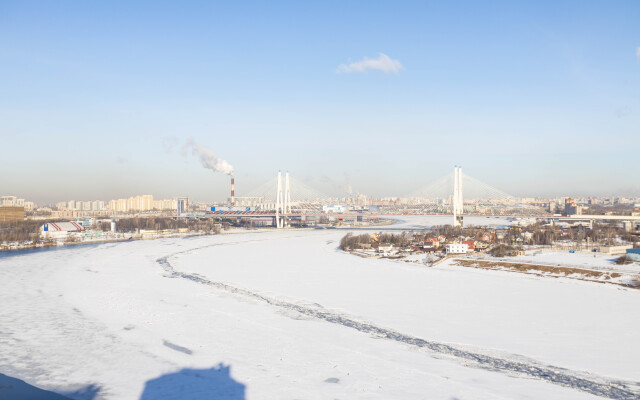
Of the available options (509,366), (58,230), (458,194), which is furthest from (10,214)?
(509,366)

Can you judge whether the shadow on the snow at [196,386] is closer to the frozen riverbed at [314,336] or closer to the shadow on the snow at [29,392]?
the frozen riverbed at [314,336]

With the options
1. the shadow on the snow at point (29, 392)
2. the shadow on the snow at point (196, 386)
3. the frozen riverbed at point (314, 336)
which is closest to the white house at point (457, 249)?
the frozen riverbed at point (314, 336)

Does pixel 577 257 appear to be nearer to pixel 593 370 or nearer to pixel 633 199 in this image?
pixel 593 370

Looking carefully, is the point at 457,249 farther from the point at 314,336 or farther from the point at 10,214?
the point at 10,214

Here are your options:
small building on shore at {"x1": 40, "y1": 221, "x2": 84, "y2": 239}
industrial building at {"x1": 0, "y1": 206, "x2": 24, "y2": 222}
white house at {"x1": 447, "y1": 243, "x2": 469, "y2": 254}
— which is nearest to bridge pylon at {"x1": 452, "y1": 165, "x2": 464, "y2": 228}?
white house at {"x1": 447, "y1": 243, "x2": 469, "y2": 254}

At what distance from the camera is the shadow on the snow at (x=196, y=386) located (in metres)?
3.76

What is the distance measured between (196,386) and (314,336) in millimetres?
1762

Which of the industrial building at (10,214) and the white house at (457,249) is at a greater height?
the industrial building at (10,214)

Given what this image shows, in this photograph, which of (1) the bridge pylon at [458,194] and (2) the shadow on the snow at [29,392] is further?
(1) the bridge pylon at [458,194]

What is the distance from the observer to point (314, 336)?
214 inches

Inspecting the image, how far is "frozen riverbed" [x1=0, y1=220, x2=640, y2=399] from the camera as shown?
13.2 feet

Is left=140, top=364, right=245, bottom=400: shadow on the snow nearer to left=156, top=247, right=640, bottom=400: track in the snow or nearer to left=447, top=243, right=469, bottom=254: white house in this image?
left=156, top=247, right=640, bottom=400: track in the snow

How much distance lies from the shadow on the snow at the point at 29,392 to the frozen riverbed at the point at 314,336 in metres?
0.04

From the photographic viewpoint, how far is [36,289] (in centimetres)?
827
